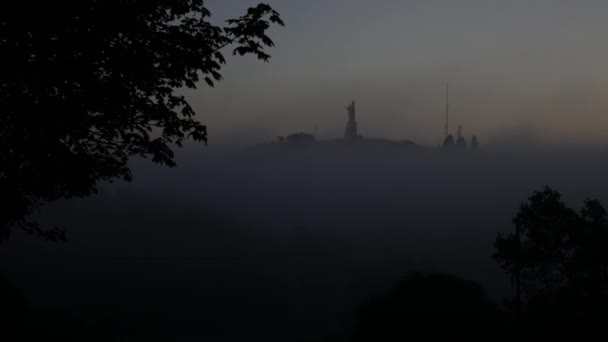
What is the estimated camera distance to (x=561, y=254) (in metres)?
32.5

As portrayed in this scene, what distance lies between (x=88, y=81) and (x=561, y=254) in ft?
111

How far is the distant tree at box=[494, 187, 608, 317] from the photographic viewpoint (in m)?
27.8

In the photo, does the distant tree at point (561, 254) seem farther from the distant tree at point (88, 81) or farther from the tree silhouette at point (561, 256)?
the distant tree at point (88, 81)

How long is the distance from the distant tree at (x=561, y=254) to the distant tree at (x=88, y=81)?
2552 centimetres

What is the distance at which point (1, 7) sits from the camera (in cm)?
689

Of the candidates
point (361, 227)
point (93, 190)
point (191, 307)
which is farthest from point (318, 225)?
point (93, 190)

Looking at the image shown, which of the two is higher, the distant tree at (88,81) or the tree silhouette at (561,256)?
the distant tree at (88,81)

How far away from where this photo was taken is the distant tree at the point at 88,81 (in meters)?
Answer: 7.30

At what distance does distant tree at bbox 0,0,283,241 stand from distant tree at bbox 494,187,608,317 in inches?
1005

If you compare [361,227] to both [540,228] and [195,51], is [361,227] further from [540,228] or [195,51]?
[195,51]

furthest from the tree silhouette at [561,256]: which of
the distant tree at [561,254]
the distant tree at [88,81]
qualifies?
the distant tree at [88,81]

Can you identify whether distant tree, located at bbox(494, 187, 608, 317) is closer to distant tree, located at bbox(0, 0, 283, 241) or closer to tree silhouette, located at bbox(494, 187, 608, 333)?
tree silhouette, located at bbox(494, 187, 608, 333)

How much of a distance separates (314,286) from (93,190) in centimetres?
10399

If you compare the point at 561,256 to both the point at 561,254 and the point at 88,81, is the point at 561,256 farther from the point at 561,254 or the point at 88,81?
the point at 88,81
